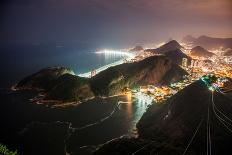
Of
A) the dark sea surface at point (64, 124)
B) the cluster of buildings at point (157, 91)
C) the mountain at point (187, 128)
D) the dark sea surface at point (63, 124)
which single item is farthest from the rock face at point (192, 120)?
the cluster of buildings at point (157, 91)

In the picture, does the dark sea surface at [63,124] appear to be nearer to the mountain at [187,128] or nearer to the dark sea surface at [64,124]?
the dark sea surface at [64,124]

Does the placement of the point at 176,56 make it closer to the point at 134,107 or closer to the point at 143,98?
the point at 143,98

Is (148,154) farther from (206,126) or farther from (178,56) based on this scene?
(178,56)

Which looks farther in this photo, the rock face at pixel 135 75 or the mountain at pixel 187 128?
the rock face at pixel 135 75

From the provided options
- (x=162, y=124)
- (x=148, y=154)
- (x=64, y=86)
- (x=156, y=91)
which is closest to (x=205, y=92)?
(x=162, y=124)

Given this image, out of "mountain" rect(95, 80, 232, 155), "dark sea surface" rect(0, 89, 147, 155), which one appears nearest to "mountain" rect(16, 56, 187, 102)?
"dark sea surface" rect(0, 89, 147, 155)

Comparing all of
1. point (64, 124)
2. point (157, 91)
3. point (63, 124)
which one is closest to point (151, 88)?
point (157, 91)
